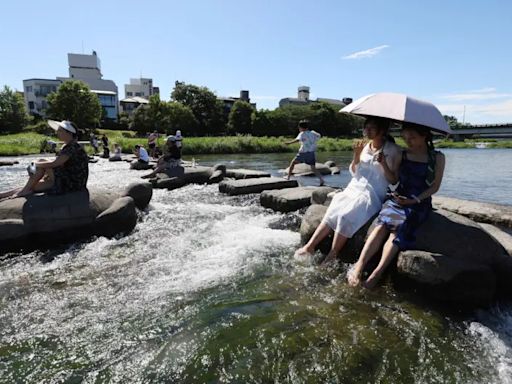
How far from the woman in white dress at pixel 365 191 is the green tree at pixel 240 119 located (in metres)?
79.2

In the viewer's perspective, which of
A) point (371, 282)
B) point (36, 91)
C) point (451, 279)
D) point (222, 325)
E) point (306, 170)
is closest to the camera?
point (222, 325)

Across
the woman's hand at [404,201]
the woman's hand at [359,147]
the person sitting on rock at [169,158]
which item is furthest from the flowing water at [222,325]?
the person sitting on rock at [169,158]

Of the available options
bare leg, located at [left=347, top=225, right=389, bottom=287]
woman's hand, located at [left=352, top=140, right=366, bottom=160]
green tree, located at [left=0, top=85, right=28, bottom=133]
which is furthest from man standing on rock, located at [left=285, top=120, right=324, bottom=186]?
green tree, located at [left=0, top=85, right=28, bottom=133]

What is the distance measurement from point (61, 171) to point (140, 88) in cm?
14929

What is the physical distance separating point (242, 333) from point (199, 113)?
82.3m

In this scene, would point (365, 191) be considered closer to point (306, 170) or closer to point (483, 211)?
point (483, 211)

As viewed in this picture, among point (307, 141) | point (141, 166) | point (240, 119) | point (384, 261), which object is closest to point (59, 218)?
point (384, 261)

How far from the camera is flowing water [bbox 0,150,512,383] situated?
3389mm

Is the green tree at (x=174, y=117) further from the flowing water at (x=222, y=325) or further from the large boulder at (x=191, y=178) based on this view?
the flowing water at (x=222, y=325)

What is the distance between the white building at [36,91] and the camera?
327ft

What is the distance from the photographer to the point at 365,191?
19.4 feet

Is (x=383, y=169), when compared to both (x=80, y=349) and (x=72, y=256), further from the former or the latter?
(x=72, y=256)

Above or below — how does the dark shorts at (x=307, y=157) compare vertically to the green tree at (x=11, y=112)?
below

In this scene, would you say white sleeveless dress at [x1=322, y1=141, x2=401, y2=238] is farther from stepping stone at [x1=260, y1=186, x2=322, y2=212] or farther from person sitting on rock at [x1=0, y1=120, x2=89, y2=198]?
person sitting on rock at [x1=0, y1=120, x2=89, y2=198]
